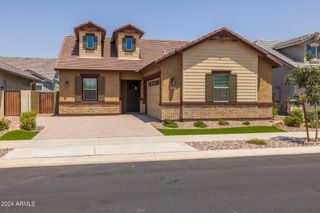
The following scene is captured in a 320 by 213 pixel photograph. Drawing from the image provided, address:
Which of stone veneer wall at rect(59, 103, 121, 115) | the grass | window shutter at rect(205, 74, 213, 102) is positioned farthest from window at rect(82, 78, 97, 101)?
window shutter at rect(205, 74, 213, 102)

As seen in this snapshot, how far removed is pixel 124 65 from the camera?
77.7ft

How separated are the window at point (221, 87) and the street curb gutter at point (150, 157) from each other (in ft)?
25.7

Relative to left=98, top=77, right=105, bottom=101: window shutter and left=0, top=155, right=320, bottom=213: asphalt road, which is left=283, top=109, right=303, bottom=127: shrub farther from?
left=98, top=77, right=105, bottom=101: window shutter

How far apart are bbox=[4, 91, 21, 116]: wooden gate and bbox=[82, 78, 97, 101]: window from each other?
4.92 m

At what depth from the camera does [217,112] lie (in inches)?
727

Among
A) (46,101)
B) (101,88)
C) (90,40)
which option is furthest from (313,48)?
(46,101)

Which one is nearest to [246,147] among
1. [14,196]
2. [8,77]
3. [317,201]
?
[317,201]

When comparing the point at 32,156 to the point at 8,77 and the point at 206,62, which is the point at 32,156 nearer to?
the point at 206,62

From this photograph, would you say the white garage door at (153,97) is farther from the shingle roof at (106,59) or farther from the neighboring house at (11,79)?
the neighboring house at (11,79)

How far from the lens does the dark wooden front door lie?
2505 cm

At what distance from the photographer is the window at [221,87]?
18594 mm

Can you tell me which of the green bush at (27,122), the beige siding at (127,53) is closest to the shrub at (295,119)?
the beige siding at (127,53)

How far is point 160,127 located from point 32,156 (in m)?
8.06

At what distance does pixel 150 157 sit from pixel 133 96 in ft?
52.2
